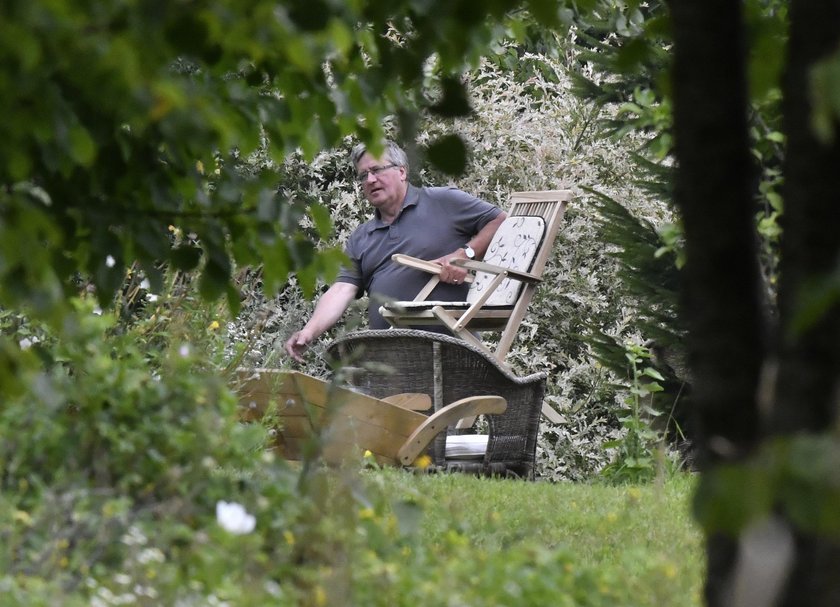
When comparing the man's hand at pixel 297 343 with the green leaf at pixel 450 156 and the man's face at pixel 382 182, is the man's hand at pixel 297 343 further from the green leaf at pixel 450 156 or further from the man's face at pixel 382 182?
the green leaf at pixel 450 156

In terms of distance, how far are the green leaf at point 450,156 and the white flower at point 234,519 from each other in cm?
69

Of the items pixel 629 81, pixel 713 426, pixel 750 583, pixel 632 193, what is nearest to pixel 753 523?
pixel 750 583

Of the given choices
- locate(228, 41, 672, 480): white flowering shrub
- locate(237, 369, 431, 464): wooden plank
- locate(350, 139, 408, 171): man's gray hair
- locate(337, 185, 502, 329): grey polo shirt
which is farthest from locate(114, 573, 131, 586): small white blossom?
locate(228, 41, 672, 480): white flowering shrub

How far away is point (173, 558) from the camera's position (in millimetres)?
2287

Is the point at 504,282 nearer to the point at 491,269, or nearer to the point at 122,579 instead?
the point at 491,269

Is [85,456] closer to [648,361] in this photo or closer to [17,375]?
[17,375]

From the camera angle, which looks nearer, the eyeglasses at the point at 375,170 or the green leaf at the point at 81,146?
the green leaf at the point at 81,146

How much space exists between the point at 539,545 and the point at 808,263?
1.53 m

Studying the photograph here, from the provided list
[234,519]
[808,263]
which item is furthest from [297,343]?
[808,263]

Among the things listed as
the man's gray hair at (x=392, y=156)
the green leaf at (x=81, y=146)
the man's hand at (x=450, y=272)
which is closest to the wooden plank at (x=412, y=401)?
the man's hand at (x=450, y=272)

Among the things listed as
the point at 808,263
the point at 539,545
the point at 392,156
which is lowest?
the point at 539,545

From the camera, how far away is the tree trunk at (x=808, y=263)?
1.48 metres

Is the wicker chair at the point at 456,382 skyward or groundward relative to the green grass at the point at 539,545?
groundward

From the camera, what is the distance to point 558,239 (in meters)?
9.35
